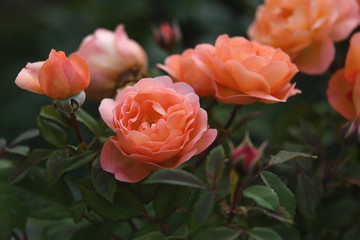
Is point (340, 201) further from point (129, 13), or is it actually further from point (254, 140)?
point (129, 13)

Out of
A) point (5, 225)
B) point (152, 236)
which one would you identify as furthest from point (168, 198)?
point (5, 225)

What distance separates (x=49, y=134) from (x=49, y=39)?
1.05 metres

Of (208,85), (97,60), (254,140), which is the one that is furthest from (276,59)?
(254,140)

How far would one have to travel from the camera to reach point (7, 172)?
46 centimetres

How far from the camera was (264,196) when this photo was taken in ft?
1.07

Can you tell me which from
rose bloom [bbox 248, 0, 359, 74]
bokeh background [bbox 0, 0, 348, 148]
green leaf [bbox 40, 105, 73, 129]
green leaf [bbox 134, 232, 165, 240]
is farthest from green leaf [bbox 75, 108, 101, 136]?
bokeh background [bbox 0, 0, 348, 148]

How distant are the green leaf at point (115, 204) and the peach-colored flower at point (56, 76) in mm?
84

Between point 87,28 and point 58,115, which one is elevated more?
point 58,115

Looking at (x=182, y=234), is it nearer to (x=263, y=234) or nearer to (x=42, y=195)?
(x=263, y=234)

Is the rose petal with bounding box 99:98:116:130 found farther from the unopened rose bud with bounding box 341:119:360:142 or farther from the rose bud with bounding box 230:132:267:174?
the unopened rose bud with bounding box 341:119:360:142

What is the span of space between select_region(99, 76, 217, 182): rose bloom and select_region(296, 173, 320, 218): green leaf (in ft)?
0.40

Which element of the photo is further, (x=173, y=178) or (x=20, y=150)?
(x=20, y=150)

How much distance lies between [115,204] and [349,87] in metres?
0.29

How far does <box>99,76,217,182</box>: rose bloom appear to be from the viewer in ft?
1.12
